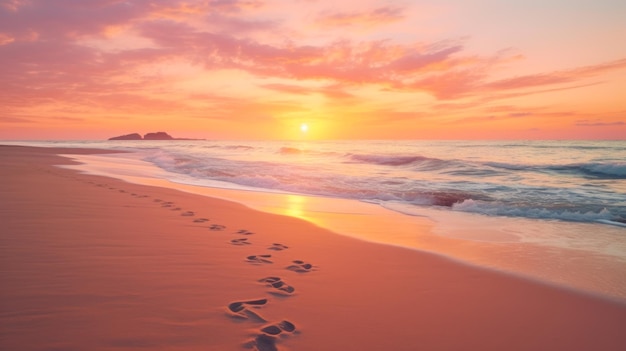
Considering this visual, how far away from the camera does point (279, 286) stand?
3844 millimetres

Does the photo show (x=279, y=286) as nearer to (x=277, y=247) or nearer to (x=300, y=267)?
(x=300, y=267)

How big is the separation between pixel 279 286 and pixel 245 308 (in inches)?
25.5

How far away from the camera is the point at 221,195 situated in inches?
445

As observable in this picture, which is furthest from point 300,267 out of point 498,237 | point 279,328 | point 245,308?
point 498,237

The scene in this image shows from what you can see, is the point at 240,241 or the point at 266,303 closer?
the point at 266,303

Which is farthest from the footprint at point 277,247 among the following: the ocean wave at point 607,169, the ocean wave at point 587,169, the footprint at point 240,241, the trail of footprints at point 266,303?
the ocean wave at point 607,169

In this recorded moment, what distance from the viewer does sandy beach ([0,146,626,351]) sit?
2.77m

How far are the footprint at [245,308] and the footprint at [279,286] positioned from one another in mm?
263

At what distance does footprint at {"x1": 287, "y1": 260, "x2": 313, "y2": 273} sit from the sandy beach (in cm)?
1

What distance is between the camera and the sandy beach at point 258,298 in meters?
2.77

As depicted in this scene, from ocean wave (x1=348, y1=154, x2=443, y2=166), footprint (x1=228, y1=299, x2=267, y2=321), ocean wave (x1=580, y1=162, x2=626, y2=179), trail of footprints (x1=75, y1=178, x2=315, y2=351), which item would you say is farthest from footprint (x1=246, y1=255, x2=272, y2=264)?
Result: ocean wave (x1=348, y1=154, x2=443, y2=166)

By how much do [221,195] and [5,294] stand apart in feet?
26.9

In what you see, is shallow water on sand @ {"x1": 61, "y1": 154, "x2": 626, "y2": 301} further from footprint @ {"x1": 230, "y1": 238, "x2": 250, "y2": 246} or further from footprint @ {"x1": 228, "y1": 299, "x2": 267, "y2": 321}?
footprint @ {"x1": 228, "y1": 299, "x2": 267, "y2": 321}

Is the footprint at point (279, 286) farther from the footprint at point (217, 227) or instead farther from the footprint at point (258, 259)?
the footprint at point (217, 227)
